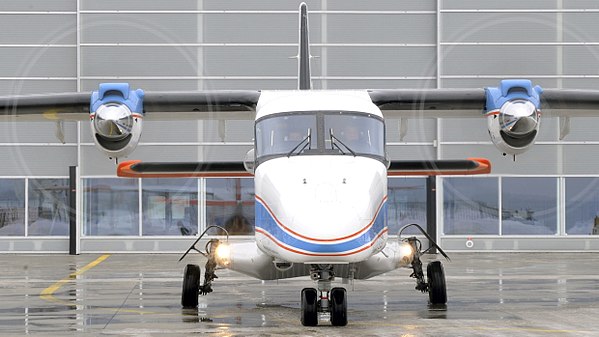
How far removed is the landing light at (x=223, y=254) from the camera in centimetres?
1283

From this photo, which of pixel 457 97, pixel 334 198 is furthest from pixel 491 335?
pixel 457 97

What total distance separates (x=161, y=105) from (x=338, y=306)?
19.0 feet

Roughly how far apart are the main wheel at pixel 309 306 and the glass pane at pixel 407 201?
17.8m

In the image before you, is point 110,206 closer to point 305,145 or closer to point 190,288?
point 190,288

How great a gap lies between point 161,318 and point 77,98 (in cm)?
477

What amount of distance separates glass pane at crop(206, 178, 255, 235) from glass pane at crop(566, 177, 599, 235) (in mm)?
8885

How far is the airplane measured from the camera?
10.4 m

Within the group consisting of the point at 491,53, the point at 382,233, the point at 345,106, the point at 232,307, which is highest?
the point at 491,53

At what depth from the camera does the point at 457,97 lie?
51.8 feet

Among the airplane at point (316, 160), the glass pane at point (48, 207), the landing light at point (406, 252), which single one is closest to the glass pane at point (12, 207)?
the glass pane at point (48, 207)

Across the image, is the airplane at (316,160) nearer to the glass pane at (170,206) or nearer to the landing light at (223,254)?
the landing light at (223,254)

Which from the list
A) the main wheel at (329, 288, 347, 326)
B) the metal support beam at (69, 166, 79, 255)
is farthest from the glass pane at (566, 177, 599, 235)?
the main wheel at (329, 288, 347, 326)

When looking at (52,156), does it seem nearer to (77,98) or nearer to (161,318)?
(77,98)

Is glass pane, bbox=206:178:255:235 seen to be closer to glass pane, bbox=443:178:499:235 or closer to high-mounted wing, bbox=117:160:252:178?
glass pane, bbox=443:178:499:235
